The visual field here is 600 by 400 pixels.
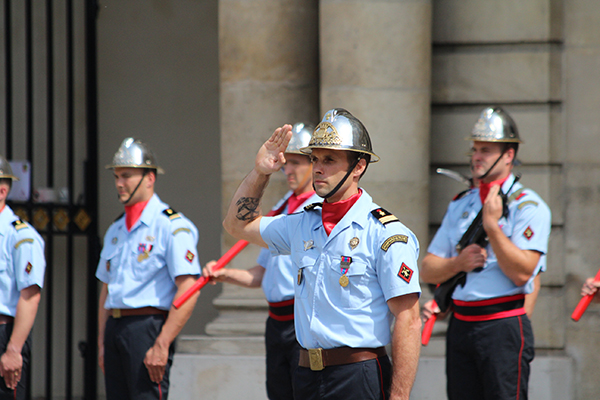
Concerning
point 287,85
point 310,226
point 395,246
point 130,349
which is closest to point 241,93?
point 287,85

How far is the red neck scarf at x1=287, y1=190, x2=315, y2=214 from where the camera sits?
423cm

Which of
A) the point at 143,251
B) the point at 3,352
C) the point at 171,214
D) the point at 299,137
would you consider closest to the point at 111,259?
the point at 143,251

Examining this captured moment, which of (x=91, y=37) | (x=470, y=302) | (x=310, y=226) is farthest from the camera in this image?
(x=91, y=37)

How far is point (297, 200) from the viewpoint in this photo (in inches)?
168

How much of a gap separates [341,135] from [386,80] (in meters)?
2.42

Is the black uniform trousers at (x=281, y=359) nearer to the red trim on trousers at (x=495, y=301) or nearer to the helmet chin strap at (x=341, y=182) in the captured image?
the red trim on trousers at (x=495, y=301)

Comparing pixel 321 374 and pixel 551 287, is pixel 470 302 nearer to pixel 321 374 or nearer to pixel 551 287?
pixel 321 374

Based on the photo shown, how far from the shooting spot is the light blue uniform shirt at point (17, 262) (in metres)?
4.39

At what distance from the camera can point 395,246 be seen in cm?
281

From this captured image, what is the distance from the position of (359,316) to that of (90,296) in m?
3.95

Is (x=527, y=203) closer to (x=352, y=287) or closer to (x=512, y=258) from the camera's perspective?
(x=512, y=258)

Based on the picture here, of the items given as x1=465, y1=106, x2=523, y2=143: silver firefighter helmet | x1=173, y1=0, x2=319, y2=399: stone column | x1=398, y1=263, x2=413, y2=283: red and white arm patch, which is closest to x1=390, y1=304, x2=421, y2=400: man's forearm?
x1=398, y1=263, x2=413, y2=283: red and white arm patch

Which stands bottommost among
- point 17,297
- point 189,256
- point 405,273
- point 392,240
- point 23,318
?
point 23,318

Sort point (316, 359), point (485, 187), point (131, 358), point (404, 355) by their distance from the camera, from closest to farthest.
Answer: point (404, 355)
point (316, 359)
point (485, 187)
point (131, 358)
